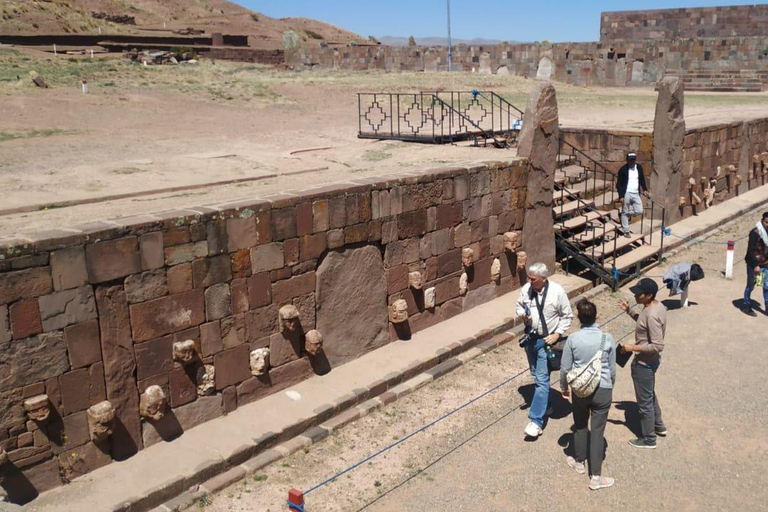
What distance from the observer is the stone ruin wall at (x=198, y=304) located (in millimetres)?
6121

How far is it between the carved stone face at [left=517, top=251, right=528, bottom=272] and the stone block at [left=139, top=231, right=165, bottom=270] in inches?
244

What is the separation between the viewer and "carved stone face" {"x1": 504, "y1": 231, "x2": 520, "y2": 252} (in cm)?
1127

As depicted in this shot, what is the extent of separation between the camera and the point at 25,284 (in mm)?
5988

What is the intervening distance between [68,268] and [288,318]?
2.50 metres

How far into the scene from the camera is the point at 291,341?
27.1 ft

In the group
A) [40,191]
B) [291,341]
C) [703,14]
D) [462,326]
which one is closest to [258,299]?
[291,341]

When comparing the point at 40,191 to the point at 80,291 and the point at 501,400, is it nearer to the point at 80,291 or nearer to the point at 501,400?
the point at 80,291

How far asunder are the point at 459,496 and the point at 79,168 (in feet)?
27.7

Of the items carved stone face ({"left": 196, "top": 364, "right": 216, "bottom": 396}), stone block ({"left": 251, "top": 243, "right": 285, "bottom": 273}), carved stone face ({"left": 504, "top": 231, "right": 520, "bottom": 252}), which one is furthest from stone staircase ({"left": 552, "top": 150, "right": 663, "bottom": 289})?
carved stone face ({"left": 196, "top": 364, "right": 216, "bottom": 396})

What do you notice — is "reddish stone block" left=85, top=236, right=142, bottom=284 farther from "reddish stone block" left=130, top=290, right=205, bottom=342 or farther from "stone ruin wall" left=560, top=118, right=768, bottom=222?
"stone ruin wall" left=560, top=118, right=768, bottom=222

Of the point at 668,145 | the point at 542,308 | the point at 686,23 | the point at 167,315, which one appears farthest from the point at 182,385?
the point at 686,23

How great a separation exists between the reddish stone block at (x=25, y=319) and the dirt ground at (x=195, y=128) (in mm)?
1633

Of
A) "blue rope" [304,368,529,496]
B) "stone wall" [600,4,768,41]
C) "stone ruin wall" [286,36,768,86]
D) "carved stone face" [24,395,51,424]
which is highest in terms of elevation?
"stone wall" [600,4,768,41]

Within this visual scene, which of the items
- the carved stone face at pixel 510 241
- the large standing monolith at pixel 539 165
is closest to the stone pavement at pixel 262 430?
the carved stone face at pixel 510 241
